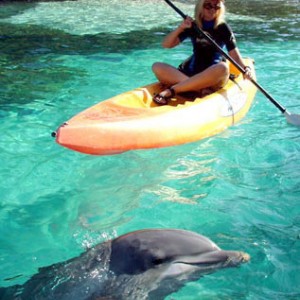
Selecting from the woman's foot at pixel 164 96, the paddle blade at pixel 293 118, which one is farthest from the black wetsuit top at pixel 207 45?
the paddle blade at pixel 293 118

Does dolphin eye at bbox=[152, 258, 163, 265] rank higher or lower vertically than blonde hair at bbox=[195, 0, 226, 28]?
lower

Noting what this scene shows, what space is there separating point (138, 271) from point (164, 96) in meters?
3.83

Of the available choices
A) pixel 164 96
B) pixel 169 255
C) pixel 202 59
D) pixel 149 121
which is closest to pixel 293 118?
pixel 202 59

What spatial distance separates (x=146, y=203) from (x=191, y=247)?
1.70 metres

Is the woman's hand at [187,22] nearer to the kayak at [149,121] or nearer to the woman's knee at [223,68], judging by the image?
the woman's knee at [223,68]

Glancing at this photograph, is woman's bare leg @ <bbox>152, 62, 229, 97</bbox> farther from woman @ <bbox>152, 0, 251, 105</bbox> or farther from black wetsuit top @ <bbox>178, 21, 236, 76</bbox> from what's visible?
black wetsuit top @ <bbox>178, 21, 236, 76</bbox>

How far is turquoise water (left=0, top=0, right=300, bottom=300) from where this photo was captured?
3750 millimetres

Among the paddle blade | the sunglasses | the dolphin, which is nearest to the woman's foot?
the sunglasses

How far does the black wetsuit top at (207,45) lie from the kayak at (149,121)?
451 mm

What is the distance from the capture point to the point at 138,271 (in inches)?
115

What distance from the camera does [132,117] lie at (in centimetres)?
548

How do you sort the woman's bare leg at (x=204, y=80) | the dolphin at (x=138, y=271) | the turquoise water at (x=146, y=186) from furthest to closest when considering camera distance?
the woman's bare leg at (x=204, y=80) < the turquoise water at (x=146, y=186) < the dolphin at (x=138, y=271)

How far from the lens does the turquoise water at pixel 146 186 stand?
3.75 metres

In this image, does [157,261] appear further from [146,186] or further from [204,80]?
[204,80]
